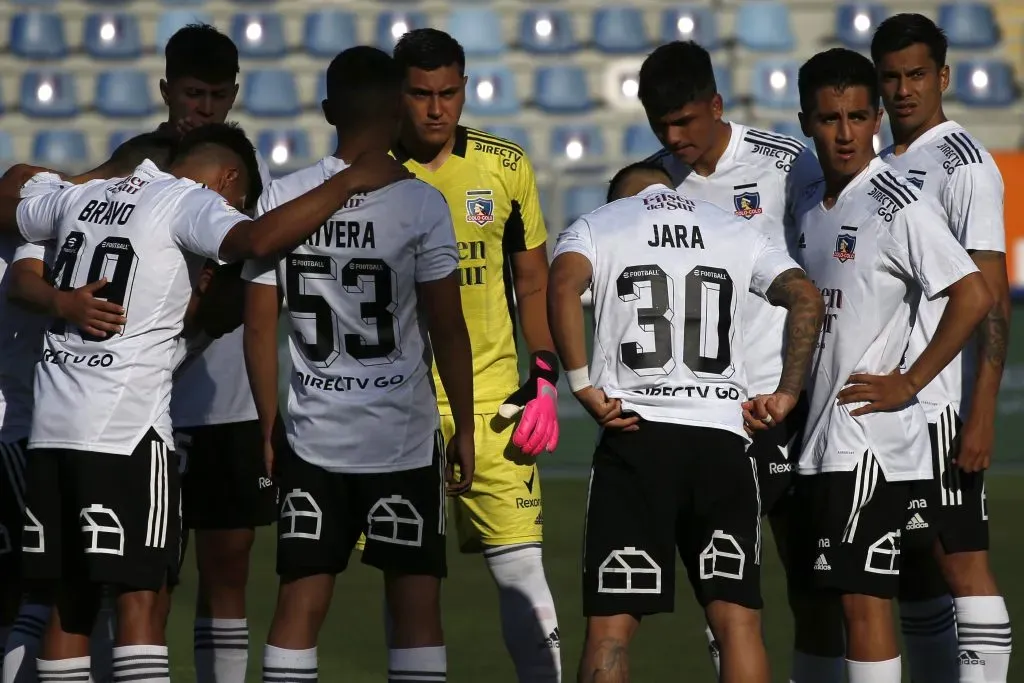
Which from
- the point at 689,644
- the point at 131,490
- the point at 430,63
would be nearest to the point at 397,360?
the point at 131,490

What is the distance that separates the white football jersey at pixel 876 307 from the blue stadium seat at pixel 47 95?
1083 centimetres

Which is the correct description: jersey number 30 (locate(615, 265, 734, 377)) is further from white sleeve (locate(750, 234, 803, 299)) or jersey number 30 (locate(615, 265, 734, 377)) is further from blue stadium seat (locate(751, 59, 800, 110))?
blue stadium seat (locate(751, 59, 800, 110))

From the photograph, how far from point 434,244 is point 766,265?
36.1 inches

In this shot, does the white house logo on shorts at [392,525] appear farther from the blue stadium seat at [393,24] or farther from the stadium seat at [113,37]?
the stadium seat at [113,37]

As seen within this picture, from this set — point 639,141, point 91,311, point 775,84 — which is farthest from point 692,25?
point 91,311

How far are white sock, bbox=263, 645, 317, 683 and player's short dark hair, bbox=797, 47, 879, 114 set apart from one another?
7.21 ft

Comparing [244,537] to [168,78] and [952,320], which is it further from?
[952,320]

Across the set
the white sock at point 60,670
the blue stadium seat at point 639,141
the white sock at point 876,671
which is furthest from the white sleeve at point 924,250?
the blue stadium seat at point 639,141

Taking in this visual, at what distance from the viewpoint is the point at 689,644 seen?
20.8 feet

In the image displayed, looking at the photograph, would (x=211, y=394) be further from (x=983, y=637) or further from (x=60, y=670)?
(x=983, y=637)

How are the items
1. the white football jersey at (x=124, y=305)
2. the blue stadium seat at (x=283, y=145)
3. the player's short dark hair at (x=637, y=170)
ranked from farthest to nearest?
the blue stadium seat at (x=283, y=145) < the player's short dark hair at (x=637, y=170) < the white football jersey at (x=124, y=305)

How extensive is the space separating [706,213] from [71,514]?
1.92 metres

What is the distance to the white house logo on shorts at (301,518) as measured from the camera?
4125 mm

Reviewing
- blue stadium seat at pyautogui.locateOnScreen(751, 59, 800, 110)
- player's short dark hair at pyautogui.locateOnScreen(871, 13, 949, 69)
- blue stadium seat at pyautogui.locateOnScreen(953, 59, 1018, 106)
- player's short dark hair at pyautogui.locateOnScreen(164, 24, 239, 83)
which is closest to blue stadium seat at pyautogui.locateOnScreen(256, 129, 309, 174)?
blue stadium seat at pyautogui.locateOnScreen(751, 59, 800, 110)
